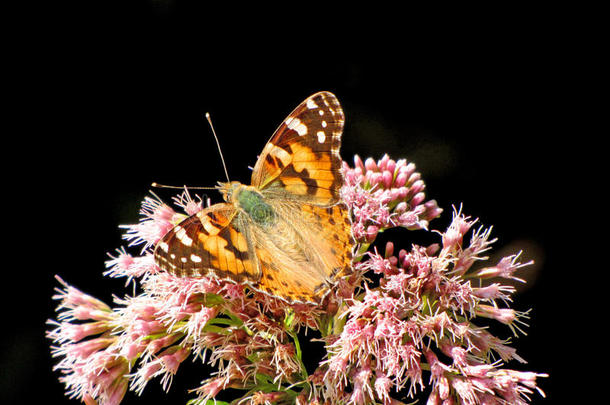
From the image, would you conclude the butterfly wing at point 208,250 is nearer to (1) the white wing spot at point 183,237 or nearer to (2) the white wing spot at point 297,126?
(1) the white wing spot at point 183,237

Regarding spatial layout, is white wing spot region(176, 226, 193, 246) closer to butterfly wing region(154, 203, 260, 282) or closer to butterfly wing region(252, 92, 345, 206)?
butterfly wing region(154, 203, 260, 282)

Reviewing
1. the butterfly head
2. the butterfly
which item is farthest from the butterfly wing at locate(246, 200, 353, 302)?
the butterfly head

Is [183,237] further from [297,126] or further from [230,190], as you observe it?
[297,126]

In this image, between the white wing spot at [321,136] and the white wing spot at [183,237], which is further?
the white wing spot at [321,136]

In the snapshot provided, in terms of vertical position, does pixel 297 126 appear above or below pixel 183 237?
above

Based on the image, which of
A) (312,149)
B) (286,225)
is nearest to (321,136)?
(312,149)

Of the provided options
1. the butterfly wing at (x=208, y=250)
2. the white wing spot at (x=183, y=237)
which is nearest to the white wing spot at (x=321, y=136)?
the butterfly wing at (x=208, y=250)

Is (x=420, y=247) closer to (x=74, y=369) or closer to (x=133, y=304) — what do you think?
(x=133, y=304)
